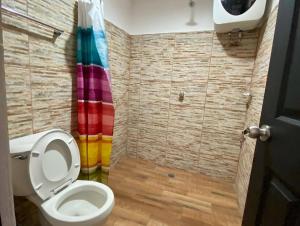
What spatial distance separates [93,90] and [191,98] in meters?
1.19

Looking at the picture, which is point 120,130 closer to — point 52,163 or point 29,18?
point 52,163

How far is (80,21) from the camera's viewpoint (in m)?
1.40

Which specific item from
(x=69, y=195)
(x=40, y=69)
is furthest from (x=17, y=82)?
(x=69, y=195)

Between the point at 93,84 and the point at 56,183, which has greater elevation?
the point at 93,84

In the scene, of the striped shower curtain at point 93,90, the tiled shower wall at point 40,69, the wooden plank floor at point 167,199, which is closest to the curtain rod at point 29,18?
the tiled shower wall at point 40,69

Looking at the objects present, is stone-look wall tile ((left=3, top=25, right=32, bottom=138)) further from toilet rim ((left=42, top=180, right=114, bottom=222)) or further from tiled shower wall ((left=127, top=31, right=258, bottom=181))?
tiled shower wall ((left=127, top=31, right=258, bottom=181))

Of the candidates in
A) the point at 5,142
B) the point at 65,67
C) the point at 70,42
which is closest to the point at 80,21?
the point at 70,42

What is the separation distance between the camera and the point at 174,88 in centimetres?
219

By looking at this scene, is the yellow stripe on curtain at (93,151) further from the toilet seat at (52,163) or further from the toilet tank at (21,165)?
the toilet tank at (21,165)

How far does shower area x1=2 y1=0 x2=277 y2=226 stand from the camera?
1.45m

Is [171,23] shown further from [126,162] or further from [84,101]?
[126,162]

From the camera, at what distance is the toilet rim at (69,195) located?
96cm

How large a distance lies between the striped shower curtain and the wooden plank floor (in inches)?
16.9

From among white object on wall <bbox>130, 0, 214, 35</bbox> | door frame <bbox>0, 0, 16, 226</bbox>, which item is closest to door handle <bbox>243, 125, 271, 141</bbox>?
door frame <bbox>0, 0, 16, 226</bbox>
